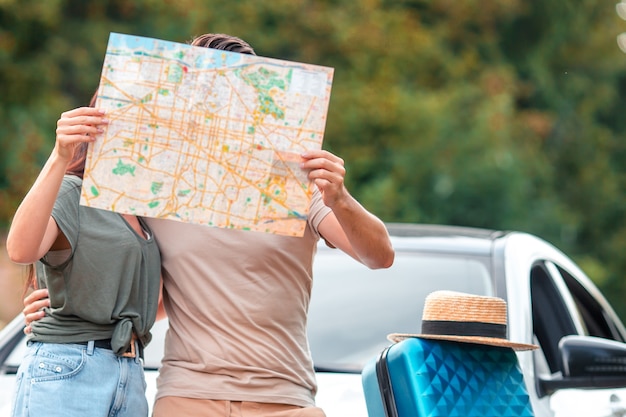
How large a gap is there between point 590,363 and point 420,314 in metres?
0.65

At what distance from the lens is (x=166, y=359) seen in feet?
9.72

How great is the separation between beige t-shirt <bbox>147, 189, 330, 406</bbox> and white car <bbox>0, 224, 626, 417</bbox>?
1.94ft

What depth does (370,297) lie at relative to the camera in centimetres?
436

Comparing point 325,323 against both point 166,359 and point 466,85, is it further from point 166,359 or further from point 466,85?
point 466,85

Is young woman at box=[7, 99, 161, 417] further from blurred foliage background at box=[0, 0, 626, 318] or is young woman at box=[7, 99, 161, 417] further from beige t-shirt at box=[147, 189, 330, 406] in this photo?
blurred foliage background at box=[0, 0, 626, 318]

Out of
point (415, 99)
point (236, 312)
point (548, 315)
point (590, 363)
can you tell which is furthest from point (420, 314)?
point (415, 99)

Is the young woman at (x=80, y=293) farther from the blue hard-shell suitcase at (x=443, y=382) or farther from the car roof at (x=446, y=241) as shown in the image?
the car roof at (x=446, y=241)

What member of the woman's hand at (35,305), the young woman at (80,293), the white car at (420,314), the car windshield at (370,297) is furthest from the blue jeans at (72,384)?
the car windshield at (370,297)

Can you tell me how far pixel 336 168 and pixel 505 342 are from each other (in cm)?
74

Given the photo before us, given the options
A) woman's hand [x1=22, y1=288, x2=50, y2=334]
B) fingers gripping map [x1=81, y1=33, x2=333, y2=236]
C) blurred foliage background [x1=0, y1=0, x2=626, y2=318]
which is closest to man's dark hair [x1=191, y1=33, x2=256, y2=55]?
fingers gripping map [x1=81, y1=33, x2=333, y2=236]

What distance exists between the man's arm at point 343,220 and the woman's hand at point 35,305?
768 millimetres

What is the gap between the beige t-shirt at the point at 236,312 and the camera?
9.36ft

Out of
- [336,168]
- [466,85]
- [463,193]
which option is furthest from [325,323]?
[466,85]

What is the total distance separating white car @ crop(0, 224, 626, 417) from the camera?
3914 millimetres
